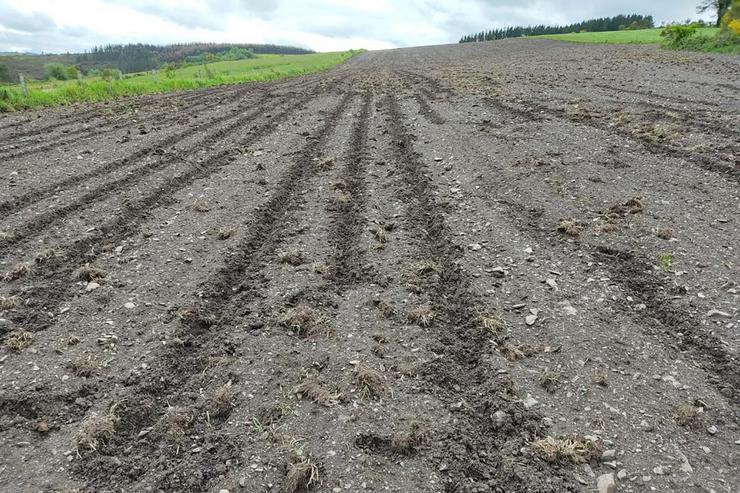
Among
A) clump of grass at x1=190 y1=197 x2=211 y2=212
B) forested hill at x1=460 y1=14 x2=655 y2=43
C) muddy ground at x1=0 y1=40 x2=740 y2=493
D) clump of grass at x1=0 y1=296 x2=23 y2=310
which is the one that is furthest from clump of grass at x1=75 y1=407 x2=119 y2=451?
forested hill at x1=460 y1=14 x2=655 y2=43

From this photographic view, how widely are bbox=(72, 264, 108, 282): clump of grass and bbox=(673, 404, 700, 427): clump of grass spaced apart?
20.7 feet

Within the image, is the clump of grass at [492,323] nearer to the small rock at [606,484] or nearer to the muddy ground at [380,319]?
the muddy ground at [380,319]

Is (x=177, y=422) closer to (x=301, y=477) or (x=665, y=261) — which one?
(x=301, y=477)

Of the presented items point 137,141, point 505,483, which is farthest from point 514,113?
point 505,483

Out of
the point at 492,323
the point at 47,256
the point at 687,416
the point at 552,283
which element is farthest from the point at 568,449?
the point at 47,256

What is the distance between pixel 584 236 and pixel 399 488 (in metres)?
4.98

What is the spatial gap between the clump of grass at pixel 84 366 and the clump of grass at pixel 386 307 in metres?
2.82

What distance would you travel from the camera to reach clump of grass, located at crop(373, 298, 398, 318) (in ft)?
17.7

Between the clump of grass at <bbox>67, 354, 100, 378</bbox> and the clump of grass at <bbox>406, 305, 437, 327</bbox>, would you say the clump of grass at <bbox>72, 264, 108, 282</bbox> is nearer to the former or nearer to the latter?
the clump of grass at <bbox>67, 354, 100, 378</bbox>

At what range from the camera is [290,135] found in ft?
46.0

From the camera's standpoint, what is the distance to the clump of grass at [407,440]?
3.73 metres

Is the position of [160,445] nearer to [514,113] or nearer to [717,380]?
[717,380]

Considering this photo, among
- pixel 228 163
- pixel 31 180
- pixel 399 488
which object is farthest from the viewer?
pixel 228 163

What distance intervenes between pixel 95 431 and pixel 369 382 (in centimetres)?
220
